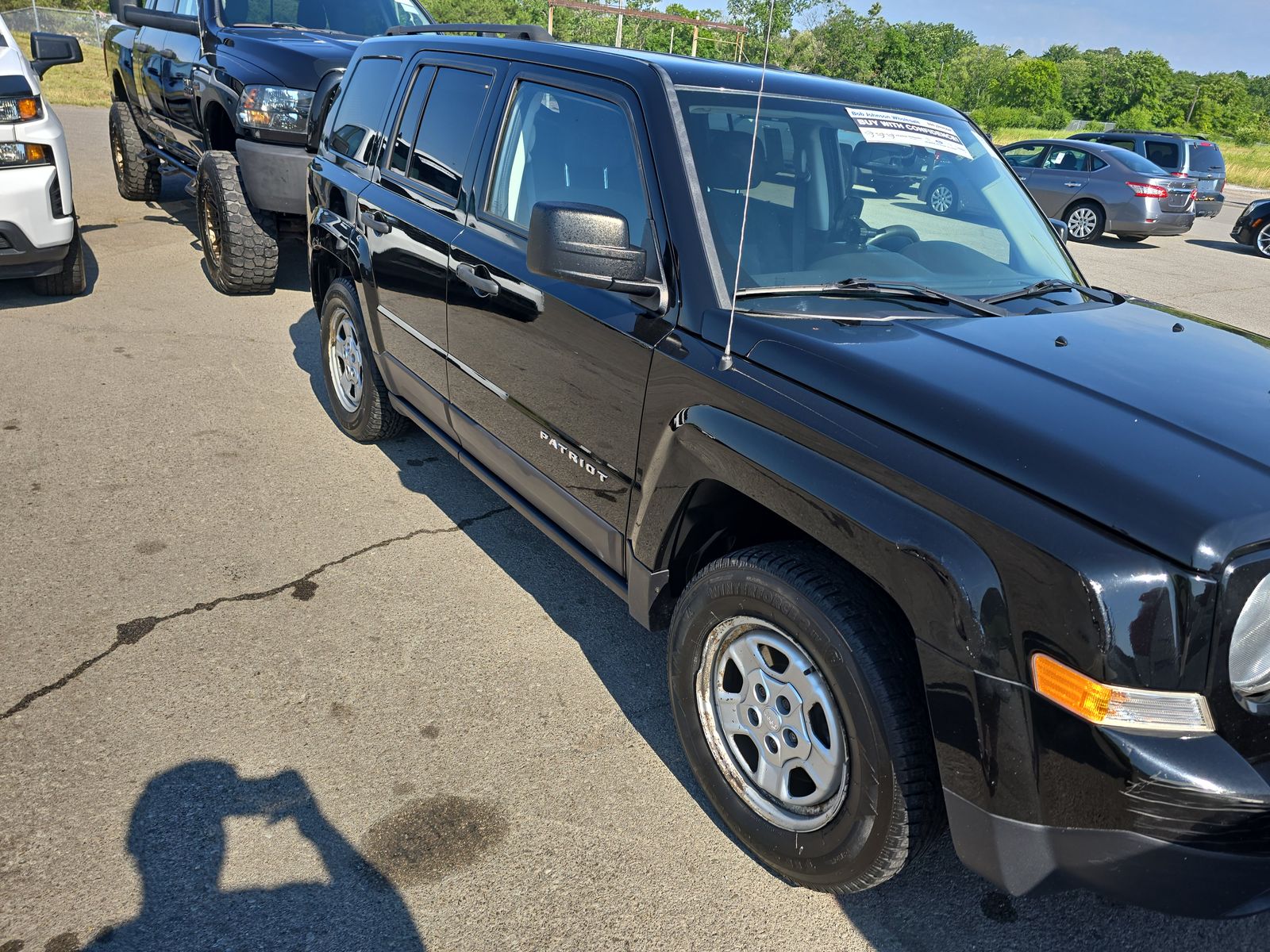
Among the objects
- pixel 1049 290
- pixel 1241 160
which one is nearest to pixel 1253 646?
pixel 1049 290

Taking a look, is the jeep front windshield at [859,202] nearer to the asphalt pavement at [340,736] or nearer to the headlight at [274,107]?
the asphalt pavement at [340,736]

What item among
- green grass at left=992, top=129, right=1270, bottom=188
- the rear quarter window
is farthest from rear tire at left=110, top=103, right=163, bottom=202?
green grass at left=992, top=129, right=1270, bottom=188

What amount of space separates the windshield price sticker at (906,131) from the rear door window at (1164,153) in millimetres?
14873

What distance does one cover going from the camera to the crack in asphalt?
2.99 meters

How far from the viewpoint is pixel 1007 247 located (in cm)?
320

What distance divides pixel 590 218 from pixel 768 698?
127cm

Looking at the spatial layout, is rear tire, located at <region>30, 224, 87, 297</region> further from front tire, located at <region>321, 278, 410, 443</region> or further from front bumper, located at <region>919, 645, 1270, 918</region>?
front bumper, located at <region>919, 645, 1270, 918</region>

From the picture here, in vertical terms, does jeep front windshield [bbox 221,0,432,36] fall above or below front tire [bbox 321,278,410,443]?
above

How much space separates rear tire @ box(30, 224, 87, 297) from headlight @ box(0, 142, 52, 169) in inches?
28.6

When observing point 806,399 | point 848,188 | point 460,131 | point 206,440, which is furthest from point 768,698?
point 206,440

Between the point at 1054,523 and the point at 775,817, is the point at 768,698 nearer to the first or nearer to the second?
the point at 775,817

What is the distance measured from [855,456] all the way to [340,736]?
5.77 ft

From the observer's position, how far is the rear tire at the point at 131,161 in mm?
9648

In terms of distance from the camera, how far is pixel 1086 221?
15.2 metres
